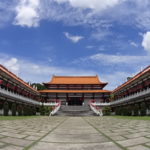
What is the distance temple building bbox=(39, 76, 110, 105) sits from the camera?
46.8m

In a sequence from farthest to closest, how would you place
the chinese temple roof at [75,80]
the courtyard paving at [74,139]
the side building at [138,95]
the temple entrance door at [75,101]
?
the chinese temple roof at [75,80] → the temple entrance door at [75,101] → the side building at [138,95] → the courtyard paving at [74,139]

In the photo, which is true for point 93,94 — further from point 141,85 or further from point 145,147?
point 145,147

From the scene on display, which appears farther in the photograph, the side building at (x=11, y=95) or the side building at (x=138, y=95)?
the side building at (x=138, y=95)

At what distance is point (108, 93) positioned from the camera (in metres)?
47.6

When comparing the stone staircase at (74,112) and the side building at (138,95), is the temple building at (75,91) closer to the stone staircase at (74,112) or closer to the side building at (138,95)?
the stone staircase at (74,112)

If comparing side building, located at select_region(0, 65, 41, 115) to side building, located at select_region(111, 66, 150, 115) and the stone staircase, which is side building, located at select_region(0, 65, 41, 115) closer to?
the stone staircase

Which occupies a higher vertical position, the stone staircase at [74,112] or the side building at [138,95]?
the side building at [138,95]

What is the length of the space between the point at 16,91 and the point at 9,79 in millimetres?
4849

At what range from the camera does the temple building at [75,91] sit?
4678cm

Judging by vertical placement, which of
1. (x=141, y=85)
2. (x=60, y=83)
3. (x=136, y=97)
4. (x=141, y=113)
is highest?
(x=60, y=83)

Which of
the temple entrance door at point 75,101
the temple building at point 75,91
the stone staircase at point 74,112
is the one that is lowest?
the stone staircase at point 74,112

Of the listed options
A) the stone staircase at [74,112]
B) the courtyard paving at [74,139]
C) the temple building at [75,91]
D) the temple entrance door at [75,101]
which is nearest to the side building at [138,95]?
the stone staircase at [74,112]

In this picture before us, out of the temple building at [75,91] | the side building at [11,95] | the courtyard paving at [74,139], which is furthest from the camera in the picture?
the temple building at [75,91]

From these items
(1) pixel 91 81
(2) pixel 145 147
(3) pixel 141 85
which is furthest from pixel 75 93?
(2) pixel 145 147
